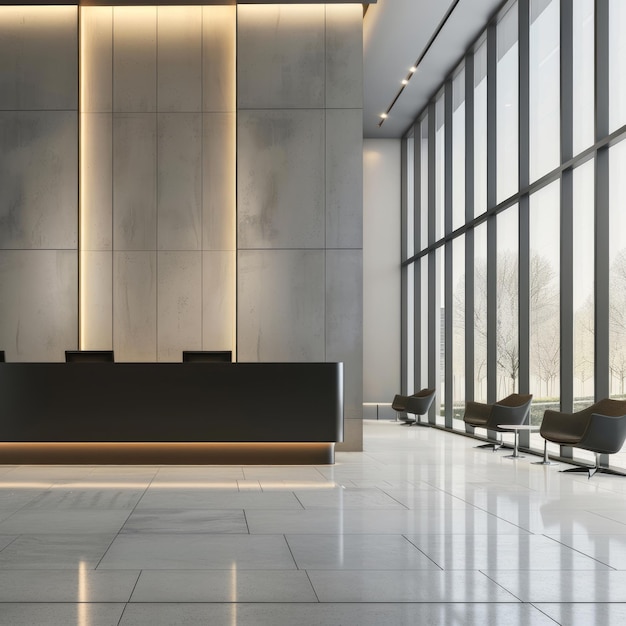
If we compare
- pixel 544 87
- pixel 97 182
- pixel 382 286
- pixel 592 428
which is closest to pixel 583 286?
pixel 592 428

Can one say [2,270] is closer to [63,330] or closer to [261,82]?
[63,330]

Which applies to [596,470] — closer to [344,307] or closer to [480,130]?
[344,307]

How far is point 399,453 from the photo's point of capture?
11.0 meters

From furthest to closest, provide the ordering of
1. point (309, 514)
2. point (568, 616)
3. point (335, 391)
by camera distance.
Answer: point (335, 391), point (309, 514), point (568, 616)

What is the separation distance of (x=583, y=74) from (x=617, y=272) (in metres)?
2.45

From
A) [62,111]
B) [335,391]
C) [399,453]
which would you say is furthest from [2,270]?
[399,453]

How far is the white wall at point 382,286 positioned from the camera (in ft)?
64.4

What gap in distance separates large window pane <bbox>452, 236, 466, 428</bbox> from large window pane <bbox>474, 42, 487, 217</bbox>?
1291mm

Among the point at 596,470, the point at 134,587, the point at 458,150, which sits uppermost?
the point at 458,150

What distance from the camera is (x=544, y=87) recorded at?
10.7 metres

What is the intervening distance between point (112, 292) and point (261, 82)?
11.4 feet

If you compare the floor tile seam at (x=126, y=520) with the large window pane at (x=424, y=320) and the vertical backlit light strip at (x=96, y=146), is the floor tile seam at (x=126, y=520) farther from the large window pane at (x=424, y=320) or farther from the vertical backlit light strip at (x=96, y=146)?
the large window pane at (x=424, y=320)

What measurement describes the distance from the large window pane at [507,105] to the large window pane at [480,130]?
29.5 inches

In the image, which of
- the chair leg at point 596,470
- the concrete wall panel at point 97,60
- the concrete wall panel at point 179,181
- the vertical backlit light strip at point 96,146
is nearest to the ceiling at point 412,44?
the vertical backlit light strip at point 96,146
